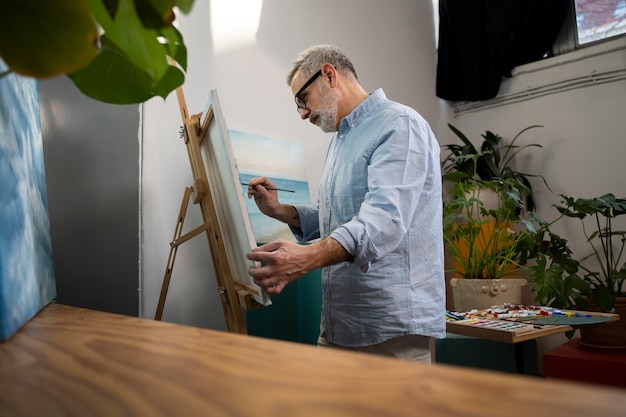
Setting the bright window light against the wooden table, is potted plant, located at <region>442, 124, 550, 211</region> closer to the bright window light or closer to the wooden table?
the bright window light

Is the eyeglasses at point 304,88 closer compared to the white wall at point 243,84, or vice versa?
the eyeglasses at point 304,88

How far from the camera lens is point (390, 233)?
1.25 metres

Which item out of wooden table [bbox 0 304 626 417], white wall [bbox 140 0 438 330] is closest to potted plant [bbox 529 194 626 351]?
white wall [bbox 140 0 438 330]

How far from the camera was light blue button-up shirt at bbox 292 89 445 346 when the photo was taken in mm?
1328

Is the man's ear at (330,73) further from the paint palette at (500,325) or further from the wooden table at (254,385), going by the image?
the wooden table at (254,385)

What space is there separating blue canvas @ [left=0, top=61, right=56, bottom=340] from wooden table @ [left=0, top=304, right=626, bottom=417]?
121 millimetres

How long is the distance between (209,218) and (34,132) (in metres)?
0.83

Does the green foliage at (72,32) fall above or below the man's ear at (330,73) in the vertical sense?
below

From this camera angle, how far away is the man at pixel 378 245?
120cm

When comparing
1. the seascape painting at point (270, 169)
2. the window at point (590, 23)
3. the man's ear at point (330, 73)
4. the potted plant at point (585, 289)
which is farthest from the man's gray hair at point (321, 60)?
the window at point (590, 23)

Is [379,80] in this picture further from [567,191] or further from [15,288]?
[15,288]

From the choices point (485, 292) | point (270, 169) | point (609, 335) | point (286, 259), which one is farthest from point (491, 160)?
point (286, 259)

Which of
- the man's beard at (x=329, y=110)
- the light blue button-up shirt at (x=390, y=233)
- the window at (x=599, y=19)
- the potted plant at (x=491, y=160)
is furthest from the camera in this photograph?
the potted plant at (x=491, y=160)

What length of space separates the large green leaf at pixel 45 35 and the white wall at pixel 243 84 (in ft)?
6.19
